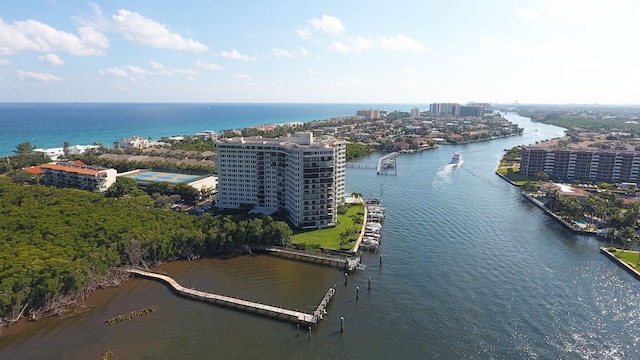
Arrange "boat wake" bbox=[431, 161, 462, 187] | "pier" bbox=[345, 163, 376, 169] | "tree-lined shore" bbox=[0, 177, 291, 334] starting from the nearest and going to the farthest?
"tree-lined shore" bbox=[0, 177, 291, 334] < "boat wake" bbox=[431, 161, 462, 187] < "pier" bbox=[345, 163, 376, 169]

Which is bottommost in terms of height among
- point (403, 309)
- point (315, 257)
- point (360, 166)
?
point (403, 309)

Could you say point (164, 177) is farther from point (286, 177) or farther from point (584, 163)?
point (584, 163)

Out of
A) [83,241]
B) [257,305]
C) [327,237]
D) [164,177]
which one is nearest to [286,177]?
[327,237]

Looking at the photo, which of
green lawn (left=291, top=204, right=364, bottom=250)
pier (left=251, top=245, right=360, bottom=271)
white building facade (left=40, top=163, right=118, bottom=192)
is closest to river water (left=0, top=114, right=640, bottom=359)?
pier (left=251, top=245, right=360, bottom=271)

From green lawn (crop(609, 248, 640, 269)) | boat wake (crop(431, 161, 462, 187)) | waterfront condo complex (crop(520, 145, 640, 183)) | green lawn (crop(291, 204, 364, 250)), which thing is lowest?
green lawn (crop(609, 248, 640, 269))

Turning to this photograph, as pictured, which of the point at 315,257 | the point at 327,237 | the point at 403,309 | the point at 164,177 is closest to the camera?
the point at 403,309

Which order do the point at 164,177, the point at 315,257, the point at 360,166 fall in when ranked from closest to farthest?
the point at 315,257 < the point at 164,177 < the point at 360,166

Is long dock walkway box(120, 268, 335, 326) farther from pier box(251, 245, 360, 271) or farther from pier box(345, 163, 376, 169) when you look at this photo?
pier box(345, 163, 376, 169)
